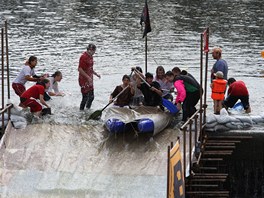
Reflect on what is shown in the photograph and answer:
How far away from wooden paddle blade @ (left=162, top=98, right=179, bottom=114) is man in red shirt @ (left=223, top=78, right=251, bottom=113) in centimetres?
176

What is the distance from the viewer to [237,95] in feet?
68.1

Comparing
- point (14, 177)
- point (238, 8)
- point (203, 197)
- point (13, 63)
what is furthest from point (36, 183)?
point (238, 8)

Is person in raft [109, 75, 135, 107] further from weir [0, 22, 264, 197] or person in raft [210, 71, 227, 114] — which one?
person in raft [210, 71, 227, 114]

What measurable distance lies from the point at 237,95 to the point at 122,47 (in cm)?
1645

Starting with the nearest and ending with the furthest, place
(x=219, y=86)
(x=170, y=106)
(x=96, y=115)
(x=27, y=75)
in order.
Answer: (x=170, y=106) < (x=219, y=86) < (x=96, y=115) < (x=27, y=75)

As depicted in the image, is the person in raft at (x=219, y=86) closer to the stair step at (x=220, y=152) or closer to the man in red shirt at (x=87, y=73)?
the stair step at (x=220, y=152)

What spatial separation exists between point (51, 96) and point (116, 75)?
310 inches

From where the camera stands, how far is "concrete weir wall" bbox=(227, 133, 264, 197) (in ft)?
63.8

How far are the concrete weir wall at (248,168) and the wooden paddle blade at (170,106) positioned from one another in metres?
1.82

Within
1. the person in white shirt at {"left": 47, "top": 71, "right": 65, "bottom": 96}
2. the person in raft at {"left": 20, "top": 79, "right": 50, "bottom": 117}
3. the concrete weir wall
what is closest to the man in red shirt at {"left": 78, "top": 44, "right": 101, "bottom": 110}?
the person in white shirt at {"left": 47, "top": 71, "right": 65, "bottom": 96}

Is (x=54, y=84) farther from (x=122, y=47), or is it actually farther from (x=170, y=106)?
(x=122, y=47)

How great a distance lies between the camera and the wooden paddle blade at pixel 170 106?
65.1 ft

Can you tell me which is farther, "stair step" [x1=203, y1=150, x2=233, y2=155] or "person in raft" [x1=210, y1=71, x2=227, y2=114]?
"person in raft" [x1=210, y1=71, x2=227, y2=114]

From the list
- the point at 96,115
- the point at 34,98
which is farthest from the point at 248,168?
the point at 34,98
